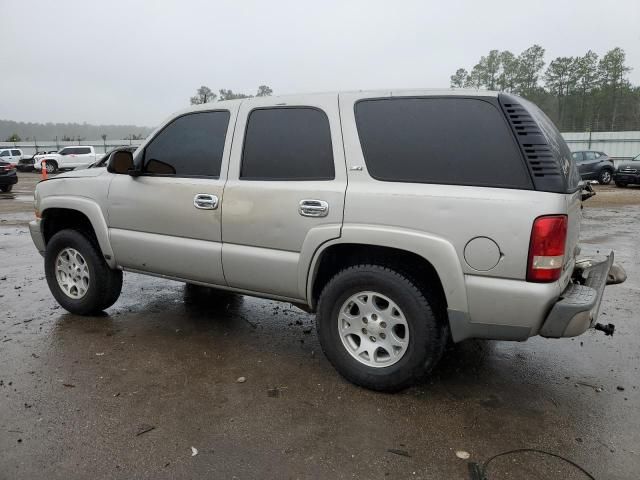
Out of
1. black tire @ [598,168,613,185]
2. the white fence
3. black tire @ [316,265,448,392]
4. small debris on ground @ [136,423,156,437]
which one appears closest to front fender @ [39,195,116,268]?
small debris on ground @ [136,423,156,437]

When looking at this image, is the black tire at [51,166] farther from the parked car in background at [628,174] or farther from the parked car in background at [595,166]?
the parked car in background at [628,174]

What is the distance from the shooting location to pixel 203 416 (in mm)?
2938

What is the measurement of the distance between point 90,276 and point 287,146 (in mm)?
2286

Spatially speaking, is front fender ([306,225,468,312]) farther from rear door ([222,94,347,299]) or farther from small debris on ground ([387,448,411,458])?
small debris on ground ([387,448,411,458])

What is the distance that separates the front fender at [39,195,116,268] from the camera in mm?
4262

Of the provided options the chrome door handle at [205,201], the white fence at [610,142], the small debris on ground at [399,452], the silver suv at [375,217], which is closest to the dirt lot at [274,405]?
the small debris on ground at [399,452]

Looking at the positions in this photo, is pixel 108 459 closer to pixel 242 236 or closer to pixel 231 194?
pixel 242 236

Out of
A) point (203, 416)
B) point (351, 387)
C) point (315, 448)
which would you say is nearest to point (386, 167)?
point (351, 387)

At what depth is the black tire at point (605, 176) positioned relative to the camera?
885 inches

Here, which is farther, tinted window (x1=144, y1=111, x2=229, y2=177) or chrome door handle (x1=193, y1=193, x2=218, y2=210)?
tinted window (x1=144, y1=111, x2=229, y2=177)

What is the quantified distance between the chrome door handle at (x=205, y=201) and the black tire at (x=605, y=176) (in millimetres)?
23137

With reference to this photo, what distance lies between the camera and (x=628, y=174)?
20906 mm

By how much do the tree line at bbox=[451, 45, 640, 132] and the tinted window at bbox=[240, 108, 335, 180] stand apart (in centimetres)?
5094

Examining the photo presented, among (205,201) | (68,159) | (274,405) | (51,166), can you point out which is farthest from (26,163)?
(274,405)
